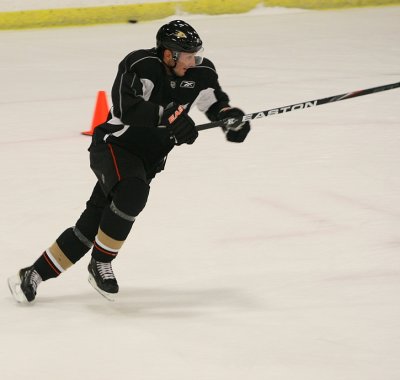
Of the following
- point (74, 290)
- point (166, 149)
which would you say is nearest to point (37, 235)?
point (74, 290)

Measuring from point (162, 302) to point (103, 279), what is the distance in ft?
0.78

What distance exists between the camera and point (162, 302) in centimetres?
340

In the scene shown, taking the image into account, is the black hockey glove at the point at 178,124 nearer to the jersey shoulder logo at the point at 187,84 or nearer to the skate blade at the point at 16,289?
the jersey shoulder logo at the point at 187,84

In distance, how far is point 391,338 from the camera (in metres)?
2.99

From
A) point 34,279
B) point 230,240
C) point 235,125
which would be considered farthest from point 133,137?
point 230,240

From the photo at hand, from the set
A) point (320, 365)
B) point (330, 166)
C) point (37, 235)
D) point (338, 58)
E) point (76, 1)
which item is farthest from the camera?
point (76, 1)

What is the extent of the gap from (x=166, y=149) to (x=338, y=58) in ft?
15.2

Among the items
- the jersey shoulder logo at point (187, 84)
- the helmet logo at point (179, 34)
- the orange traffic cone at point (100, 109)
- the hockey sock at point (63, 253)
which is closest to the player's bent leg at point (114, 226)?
the hockey sock at point (63, 253)

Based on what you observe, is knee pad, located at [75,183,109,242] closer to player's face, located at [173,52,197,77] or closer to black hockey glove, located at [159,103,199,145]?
black hockey glove, located at [159,103,199,145]

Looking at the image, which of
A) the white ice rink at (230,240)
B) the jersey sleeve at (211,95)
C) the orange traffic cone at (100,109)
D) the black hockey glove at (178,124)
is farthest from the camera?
the orange traffic cone at (100,109)

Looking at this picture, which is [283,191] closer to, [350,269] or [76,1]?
[350,269]

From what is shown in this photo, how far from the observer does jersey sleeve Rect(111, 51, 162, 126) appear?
10.5 ft

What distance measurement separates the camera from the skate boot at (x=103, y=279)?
329 centimetres

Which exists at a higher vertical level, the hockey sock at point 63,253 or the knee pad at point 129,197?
the knee pad at point 129,197
